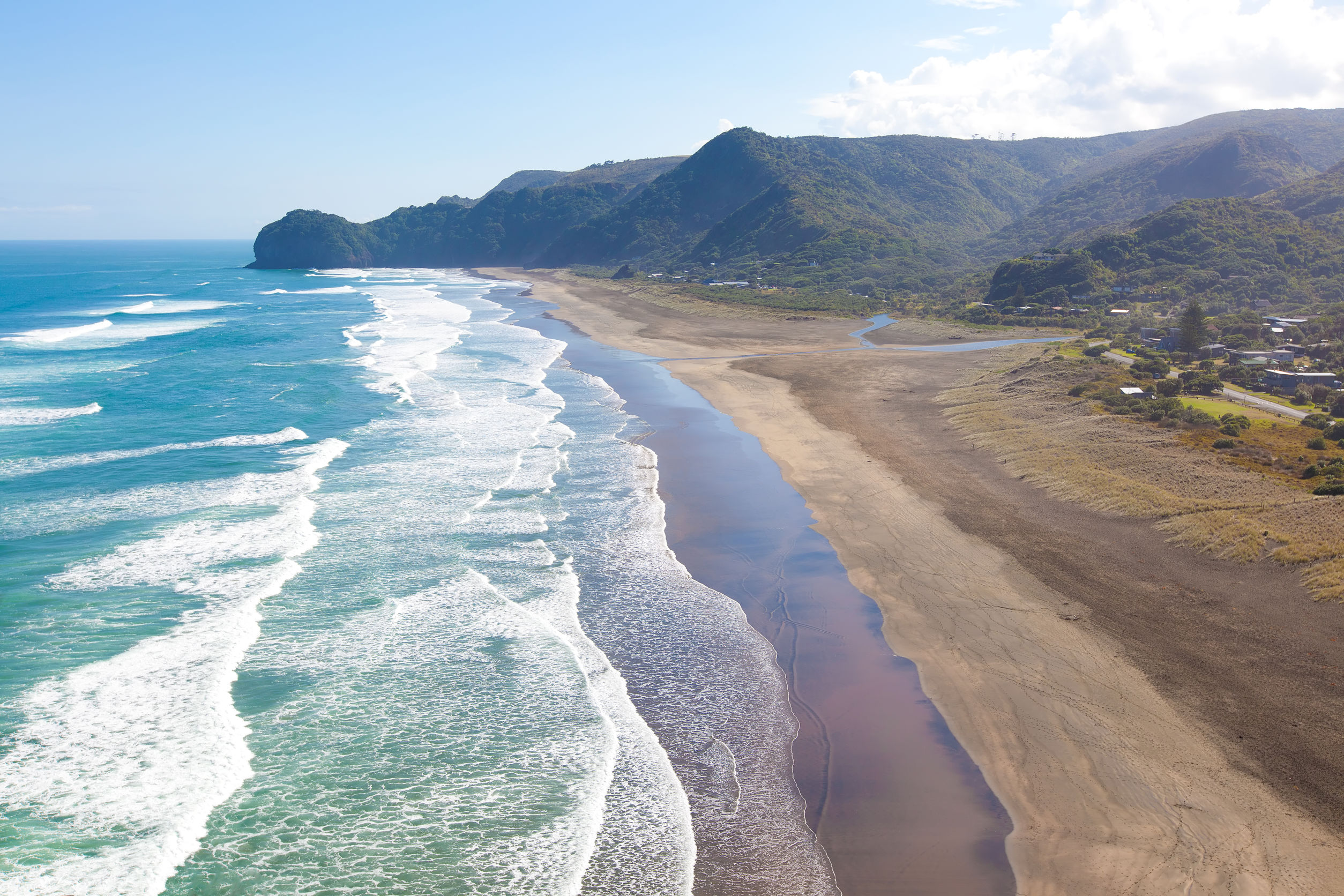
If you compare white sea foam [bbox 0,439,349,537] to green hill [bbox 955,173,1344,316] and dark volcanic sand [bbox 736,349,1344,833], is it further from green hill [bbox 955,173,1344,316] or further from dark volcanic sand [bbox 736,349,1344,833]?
green hill [bbox 955,173,1344,316]

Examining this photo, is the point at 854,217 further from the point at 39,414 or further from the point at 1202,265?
the point at 39,414

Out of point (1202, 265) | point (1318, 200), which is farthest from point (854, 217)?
point (1202, 265)

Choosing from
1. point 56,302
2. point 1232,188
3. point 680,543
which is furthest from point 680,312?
point 1232,188

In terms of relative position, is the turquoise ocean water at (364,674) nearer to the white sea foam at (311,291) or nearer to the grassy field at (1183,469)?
the grassy field at (1183,469)

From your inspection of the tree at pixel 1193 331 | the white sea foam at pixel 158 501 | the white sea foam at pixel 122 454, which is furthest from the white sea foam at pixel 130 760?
the tree at pixel 1193 331

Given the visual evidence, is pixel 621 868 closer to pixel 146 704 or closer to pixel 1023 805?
pixel 1023 805

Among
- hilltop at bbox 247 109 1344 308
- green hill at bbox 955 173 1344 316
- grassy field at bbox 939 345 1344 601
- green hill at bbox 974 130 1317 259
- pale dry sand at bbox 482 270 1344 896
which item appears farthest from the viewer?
green hill at bbox 974 130 1317 259

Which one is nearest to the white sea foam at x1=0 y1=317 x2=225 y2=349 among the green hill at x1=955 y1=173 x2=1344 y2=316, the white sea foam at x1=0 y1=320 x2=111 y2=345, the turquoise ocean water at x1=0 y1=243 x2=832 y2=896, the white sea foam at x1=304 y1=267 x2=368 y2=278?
the white sea foam at x1=0 y1=320 x2=111 y2=345
